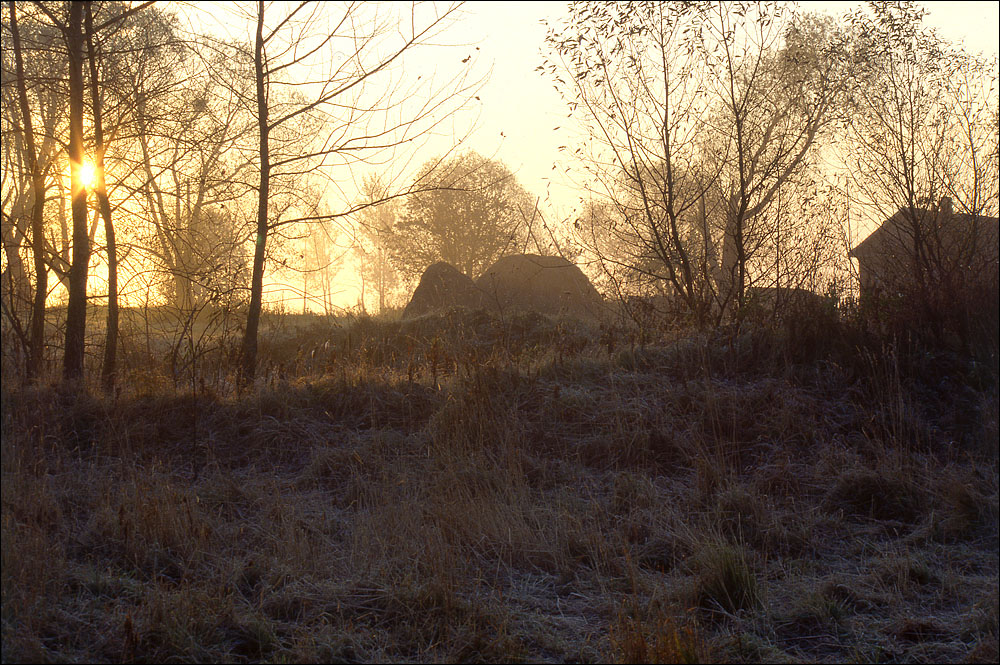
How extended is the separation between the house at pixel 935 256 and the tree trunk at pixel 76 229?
7546mm

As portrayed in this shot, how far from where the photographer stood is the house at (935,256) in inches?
278

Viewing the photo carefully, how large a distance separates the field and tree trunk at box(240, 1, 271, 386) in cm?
44

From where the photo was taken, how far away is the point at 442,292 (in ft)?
49.9

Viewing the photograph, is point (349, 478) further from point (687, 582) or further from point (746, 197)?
point (746, 197)

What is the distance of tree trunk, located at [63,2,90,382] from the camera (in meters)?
6.42

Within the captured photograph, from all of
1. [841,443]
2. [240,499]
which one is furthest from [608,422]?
[240,499]

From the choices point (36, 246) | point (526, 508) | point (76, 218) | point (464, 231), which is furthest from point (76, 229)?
point (464, 231)

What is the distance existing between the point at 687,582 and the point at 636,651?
0.95m

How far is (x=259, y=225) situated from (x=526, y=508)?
4580mm

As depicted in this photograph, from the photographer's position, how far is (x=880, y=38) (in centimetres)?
839

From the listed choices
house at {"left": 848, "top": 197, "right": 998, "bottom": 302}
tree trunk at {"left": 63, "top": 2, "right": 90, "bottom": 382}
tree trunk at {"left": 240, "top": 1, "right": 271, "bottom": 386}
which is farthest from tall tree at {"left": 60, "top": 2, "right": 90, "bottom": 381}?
house at {"left": 848, "top": 197, "right": 998, "bottom": 302}

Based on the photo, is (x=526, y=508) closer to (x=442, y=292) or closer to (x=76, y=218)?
(x=76, y=218)

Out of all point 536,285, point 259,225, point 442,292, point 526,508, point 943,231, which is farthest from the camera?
point 536,285

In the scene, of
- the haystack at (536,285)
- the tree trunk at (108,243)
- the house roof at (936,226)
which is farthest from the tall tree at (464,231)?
the tree trunk at (108,243)
